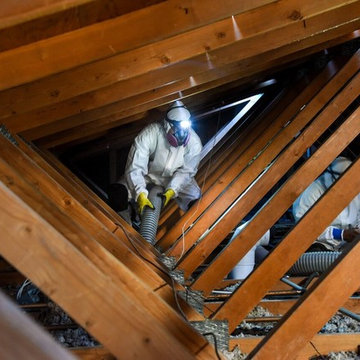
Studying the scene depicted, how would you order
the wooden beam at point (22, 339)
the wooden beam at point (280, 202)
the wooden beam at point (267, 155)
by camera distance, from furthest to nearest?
the wooden beam at point (267, 155) < the wooden beam at point (280, 202) < the wooden beam at point (22, 339)

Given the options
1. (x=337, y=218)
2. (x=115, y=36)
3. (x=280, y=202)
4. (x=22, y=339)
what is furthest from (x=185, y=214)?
(x=22, y=339)

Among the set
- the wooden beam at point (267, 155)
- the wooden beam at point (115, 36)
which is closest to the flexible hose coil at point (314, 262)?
the wooden beam at point (267, 155)

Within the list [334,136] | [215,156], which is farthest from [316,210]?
[215,156]

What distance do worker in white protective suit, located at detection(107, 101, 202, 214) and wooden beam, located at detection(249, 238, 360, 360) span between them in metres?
2.01

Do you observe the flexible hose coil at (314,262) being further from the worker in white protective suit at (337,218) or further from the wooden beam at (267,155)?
the wooden beam at (267,155)

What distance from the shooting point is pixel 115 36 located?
156 centimetres

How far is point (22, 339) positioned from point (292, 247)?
1.30 metres

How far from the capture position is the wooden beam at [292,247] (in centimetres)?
159

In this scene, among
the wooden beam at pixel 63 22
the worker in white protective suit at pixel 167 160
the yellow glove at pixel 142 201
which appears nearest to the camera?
the wooden beam at pixel 63 22

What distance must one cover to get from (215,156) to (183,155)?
1202 mm

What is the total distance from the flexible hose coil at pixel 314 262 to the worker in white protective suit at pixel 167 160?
1.07 m

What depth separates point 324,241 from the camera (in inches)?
139

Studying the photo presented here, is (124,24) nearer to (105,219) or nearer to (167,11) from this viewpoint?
(167,11)

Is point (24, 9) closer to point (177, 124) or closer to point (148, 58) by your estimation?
point (148, 58)
